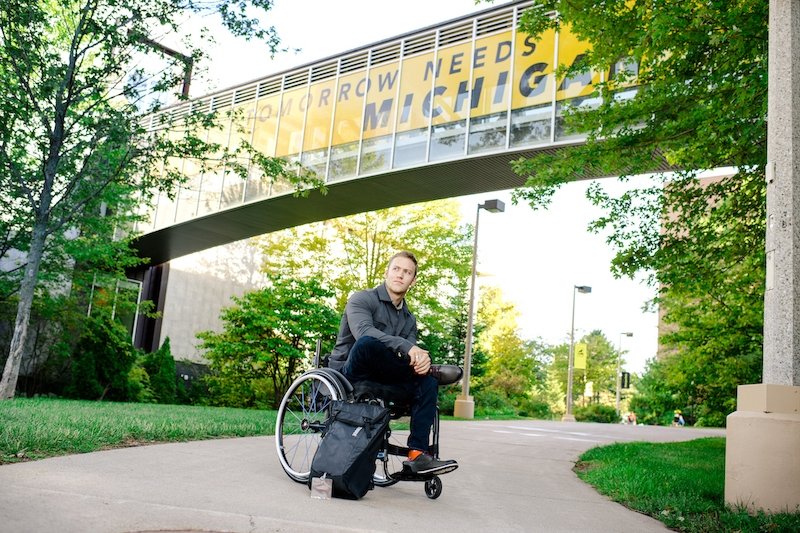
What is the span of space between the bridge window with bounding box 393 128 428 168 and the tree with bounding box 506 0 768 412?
6921 millimetres

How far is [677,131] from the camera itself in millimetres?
8258

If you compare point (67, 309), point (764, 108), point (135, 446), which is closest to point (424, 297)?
point (67, 309)

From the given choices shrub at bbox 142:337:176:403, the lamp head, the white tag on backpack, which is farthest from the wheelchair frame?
the lamp head

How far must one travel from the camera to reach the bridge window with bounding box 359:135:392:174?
56.7ft

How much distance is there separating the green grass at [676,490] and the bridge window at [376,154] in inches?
405

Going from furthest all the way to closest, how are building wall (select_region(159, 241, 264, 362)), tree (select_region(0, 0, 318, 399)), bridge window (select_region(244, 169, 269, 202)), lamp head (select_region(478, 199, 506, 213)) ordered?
building wall (select_region(159, 241, 264, 362)), lamp head (select_region(478, 199, 506, 213)), bridge window (select_region(244, 169, 269, 202)), tree (select_region(0, 0, 318, 399))

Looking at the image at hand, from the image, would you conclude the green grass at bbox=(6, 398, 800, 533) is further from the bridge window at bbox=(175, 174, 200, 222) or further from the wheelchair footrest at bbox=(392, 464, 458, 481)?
the bridge window at bbox=(175, 174, 200, 222)

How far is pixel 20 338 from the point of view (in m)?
12.6

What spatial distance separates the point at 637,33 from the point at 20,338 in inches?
446

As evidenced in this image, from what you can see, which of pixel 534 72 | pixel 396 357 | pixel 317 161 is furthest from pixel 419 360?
pixel 317 161

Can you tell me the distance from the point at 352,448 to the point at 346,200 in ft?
51.8

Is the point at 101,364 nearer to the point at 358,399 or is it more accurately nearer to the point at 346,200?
the point at 346,200

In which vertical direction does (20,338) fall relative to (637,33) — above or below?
below

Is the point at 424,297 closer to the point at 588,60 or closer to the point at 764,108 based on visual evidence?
the point at 588,60
